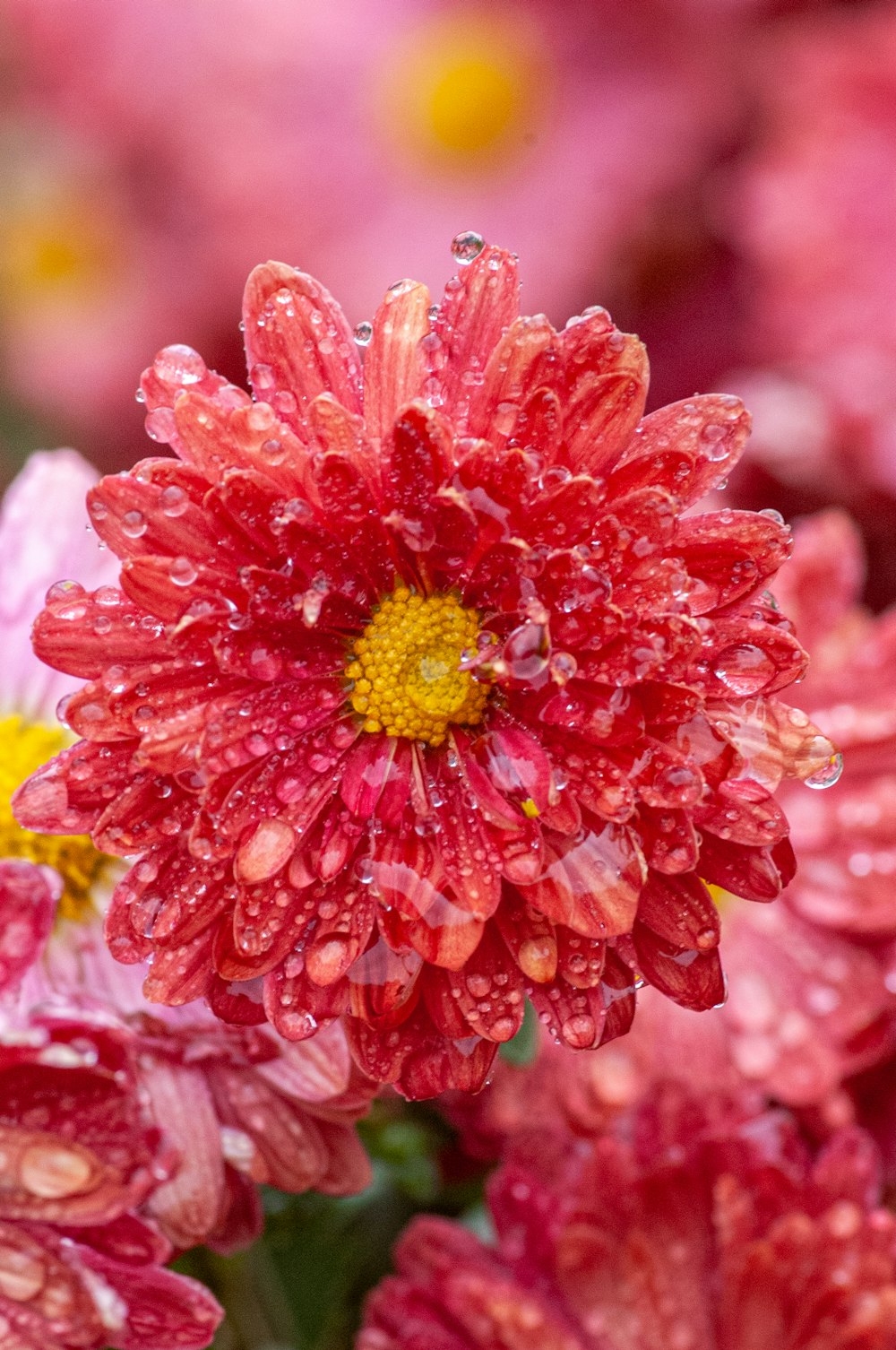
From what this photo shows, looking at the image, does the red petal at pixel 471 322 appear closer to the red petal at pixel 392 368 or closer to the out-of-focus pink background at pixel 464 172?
the red petal at pixel 392 368

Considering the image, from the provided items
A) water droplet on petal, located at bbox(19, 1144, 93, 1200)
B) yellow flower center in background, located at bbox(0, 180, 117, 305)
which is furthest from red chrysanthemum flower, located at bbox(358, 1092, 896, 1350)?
yellow flower center in background, located at bbox(0, 180, 117, 305)

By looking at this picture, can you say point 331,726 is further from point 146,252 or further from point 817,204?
point 146,252

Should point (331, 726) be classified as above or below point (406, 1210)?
above

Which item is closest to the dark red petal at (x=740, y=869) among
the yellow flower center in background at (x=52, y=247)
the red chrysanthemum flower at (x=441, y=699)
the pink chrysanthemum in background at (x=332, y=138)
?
the red chrysanthemum flower at (x=441, y=699)

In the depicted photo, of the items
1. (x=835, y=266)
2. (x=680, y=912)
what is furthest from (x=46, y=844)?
(x=835, y=266)

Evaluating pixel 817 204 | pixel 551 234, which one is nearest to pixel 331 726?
pixel 817 204

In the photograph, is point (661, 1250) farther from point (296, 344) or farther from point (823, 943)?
point (296, 344)

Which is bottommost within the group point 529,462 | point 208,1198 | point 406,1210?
point 406,1210
